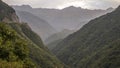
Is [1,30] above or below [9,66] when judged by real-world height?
below

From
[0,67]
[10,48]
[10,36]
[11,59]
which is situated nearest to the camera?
[0,67]

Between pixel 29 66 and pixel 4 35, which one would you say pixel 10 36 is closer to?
pixel 4 35

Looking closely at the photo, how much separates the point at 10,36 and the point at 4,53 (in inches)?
795

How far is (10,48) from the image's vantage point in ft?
324

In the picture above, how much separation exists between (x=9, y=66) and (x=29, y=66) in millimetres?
24045

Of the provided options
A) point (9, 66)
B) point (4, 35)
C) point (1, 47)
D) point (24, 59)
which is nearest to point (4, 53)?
point (1, 47)

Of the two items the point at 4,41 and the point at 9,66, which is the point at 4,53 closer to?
the point at 4,41

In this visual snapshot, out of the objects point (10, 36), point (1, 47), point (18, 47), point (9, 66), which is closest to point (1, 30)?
point (10, 36)

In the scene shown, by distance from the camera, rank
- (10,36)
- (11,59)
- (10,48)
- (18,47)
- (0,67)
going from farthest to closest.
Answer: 1. (10,36)
2. (18,47)
3. (10,48)
4. (11,59)
5. (0,67)

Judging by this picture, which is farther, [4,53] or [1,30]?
[1,30]

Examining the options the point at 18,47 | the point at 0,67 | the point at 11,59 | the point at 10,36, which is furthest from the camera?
the point at 10,36

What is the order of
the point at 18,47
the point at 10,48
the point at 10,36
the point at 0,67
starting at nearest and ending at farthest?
the point at 0,67 → the point at 10,48 → the point at 18,47 → the point at 10,36

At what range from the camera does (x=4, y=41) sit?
4220 inches

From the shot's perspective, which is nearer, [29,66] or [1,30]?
[29,66]
